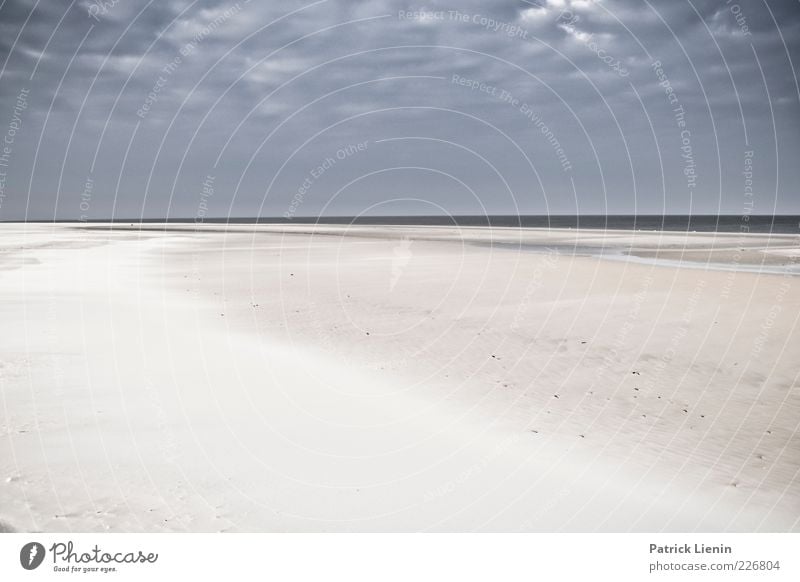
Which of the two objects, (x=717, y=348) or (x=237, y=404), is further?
(x=717, y=348)

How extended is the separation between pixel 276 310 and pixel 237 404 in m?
8.74

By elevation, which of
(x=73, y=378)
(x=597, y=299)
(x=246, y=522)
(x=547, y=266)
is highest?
(x=547, y=266)

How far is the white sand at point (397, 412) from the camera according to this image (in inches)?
247

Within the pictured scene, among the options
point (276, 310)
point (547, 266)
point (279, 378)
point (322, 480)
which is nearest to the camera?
point (322, 480)

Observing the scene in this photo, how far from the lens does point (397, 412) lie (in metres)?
9.32

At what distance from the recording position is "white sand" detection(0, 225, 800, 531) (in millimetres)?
6285

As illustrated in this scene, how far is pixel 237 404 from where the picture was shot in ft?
30.0

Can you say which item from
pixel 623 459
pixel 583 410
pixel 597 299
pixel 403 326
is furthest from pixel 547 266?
pixel 623 459

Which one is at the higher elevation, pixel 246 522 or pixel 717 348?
pixel 717 348

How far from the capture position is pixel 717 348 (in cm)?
1322

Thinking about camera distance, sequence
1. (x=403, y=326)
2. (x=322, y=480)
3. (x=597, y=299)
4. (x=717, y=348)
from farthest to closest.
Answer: (x=597, y=299)
(x=403, y=326)
(x=717, y=348)
(x=322, y=480)

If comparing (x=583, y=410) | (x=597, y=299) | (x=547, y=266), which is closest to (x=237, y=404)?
(x=583, y=410)

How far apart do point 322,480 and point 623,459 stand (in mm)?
4200
